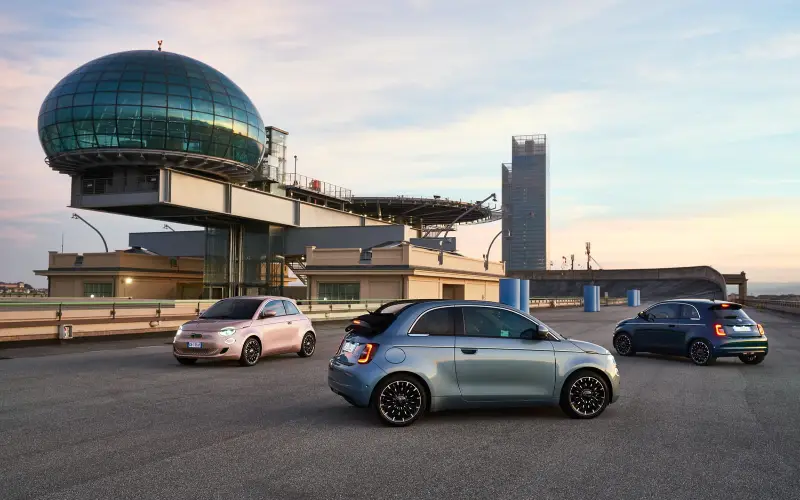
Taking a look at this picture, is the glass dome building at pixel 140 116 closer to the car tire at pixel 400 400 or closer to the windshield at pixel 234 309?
the windshield at pixel 234 309

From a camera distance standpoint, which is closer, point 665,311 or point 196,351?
point 196,351

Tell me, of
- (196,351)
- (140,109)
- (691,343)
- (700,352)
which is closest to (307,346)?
(196,351)

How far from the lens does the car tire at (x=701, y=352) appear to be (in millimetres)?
15528

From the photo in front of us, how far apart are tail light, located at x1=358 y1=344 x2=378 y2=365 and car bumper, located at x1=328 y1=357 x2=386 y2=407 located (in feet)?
0.18

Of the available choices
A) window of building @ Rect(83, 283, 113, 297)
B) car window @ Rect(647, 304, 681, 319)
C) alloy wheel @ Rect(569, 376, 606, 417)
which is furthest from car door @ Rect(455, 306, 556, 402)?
window of building @ Rect(83, 283, 113, 297)

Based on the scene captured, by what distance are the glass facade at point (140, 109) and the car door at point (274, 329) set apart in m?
37.7

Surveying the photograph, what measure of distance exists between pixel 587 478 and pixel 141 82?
1977 inches

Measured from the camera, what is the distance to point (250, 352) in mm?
14594

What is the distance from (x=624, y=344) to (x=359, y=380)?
39.1ft

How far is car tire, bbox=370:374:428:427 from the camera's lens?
801 cm

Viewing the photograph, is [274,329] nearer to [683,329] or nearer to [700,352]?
[683,329]

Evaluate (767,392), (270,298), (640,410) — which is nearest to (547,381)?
(640,410)

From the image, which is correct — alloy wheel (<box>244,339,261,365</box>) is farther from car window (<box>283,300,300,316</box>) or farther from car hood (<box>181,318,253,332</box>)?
car window (<box>283,300,300,316</box>)

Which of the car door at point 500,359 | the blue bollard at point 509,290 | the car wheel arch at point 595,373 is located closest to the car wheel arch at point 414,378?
the car door at point 500,359
